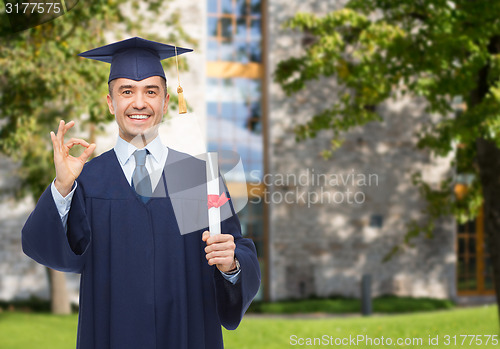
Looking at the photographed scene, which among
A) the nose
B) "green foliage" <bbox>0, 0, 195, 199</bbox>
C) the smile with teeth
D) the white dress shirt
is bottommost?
the white dress shirt

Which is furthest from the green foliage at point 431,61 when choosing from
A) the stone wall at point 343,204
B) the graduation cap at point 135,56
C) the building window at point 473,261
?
the building window at point 473,261

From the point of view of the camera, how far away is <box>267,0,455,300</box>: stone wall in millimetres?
14703

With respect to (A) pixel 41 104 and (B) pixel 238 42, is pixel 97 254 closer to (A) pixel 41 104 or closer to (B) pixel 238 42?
(A) pixel 41 104

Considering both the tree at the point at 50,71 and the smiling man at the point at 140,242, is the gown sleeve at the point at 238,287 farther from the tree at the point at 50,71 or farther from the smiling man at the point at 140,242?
the tree at the point at 50,71

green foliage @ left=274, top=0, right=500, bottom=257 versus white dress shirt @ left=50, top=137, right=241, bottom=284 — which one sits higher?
green foliage @ left=274, top=0, right=500, bottom=257

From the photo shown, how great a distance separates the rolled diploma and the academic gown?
22 centimetres

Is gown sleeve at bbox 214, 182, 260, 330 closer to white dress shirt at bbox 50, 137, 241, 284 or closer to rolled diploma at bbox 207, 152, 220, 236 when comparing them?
rolled diploma at bbox 207, 152, 220, 236

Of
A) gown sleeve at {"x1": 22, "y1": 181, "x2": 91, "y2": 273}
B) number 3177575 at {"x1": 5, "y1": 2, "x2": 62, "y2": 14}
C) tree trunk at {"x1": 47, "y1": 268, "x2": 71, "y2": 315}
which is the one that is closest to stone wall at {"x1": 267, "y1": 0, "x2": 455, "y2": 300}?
tree trunk at {"x1": 47, "y1": 268, "x2": 71, "y2": 315}

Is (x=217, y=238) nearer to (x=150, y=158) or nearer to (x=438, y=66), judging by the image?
(x=150, y=158)

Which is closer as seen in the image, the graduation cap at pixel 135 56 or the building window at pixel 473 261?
the graduation cap at pixel 135 56

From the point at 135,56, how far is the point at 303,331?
699 centimetres

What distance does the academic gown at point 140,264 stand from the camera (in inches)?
89.9

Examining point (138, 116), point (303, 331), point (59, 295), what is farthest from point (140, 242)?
point (59, 295)

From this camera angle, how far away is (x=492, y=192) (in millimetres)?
8211
